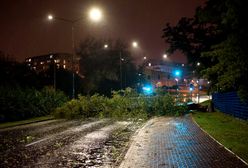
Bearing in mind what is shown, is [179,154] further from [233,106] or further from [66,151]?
[233,106]

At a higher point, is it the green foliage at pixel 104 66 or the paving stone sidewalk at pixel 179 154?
the green foliage at pixel 104 66

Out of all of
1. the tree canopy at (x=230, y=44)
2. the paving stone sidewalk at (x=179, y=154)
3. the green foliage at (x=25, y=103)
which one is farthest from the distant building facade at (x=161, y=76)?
the paving stone sidewalk at (x=179, y=154)

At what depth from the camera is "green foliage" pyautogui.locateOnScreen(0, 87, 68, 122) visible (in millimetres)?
32125

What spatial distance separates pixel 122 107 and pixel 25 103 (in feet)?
28.5

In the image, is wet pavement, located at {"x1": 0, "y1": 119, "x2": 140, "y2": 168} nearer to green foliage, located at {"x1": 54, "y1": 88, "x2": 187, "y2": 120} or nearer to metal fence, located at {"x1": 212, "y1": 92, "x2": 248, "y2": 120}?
metal fence, located at {"x1": 212, "y1": 92, "x2": 248, "y2": 120}

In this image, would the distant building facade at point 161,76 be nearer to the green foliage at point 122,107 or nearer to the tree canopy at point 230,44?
the green foliage at point 122,107

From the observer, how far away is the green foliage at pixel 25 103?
105 feet

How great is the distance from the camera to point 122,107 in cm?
3516

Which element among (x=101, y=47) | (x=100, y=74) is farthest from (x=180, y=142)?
(x=101, y=47)

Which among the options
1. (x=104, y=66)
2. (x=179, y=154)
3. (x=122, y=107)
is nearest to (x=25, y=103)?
(x=122, y=107)

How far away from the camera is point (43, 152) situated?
45.5ft

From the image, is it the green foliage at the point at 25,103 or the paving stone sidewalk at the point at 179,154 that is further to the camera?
the green foliage at the point at 25,103

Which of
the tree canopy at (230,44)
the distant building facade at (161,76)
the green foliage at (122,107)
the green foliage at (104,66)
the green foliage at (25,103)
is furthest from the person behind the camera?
the distant building facade at (161,76)

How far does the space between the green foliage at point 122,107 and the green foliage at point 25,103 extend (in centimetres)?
249
